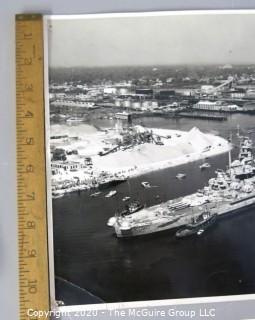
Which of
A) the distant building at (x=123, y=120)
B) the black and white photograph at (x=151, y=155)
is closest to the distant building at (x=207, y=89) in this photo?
the black and white photograph at (x=151, y=155)

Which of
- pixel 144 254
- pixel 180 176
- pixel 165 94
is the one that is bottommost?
pixel 144 254

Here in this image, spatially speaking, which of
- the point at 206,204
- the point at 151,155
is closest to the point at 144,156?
the point at 151,155

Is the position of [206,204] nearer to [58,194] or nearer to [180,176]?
[180,176]

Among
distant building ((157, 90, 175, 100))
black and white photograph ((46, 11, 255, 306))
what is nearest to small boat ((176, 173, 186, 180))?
black and white photograph ((46, 11, 255, 306))

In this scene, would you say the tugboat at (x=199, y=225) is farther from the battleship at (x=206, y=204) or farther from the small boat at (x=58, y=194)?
the small boat at (x=58, y=194)

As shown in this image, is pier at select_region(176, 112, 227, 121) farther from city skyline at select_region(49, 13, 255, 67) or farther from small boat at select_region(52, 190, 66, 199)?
small boat at select_region(52, 190, 66, 199)

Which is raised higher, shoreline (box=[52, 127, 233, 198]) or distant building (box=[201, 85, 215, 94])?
distant building (box=[201, 85, 215, 94])

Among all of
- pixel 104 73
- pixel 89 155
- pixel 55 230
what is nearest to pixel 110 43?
pixel 104 73
